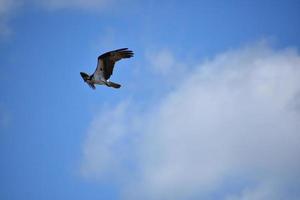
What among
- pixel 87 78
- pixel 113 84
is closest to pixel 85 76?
pixel 87 78

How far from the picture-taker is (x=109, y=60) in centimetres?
12631

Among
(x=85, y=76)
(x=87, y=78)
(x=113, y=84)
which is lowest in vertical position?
(x=113, y=84)

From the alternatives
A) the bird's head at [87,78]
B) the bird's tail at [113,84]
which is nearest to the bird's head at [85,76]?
the bird's head at [87,78]

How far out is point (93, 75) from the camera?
127000mm

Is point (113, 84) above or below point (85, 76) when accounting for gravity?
below

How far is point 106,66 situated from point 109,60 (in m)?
0.44

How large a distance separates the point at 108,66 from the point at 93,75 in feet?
3.53

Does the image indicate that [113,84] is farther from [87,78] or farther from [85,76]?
[85,76]

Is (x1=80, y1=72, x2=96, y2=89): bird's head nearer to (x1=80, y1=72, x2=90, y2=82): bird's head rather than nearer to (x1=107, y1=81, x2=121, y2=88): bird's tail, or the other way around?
(x1=80, y1=72, x2=90, y2=82): bird's head

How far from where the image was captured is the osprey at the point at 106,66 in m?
126

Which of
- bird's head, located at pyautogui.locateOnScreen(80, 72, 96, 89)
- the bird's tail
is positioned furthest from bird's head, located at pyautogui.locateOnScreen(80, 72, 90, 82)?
the bird's tail

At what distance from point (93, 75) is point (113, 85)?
1277 millimetres

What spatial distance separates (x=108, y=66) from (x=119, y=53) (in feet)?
3.88

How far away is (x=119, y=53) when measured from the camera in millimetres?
125750
